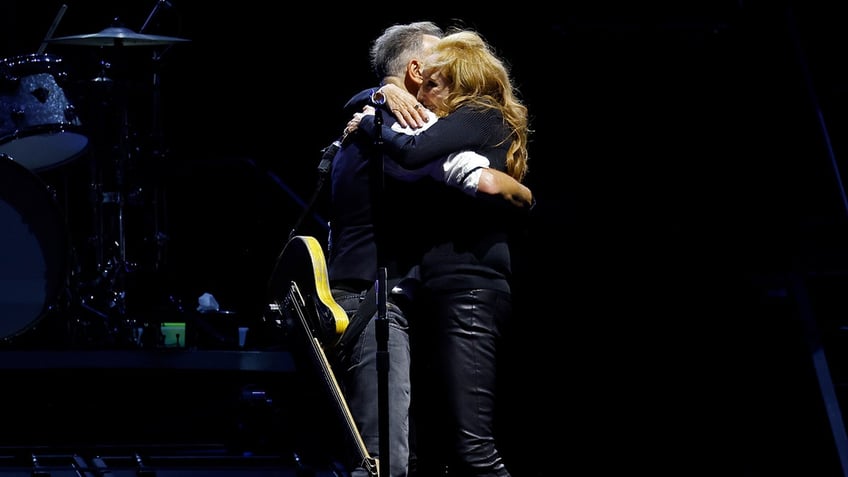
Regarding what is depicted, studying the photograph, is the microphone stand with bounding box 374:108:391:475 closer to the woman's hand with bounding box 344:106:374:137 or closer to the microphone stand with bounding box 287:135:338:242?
the woman's hand with bounding box 344:106:374:137

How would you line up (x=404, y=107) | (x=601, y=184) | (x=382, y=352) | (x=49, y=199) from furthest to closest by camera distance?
(x=601, y=184) < (x=49, y=199) < (x=404, y=107) < (x=382, y=352)

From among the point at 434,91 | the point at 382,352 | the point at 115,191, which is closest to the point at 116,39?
the point at 115,191

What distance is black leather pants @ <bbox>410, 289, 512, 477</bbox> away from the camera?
285 cm

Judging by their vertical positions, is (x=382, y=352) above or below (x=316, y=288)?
below

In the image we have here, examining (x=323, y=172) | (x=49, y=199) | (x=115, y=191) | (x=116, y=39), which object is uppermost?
(x=116, y=39)

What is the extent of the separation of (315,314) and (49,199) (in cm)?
276

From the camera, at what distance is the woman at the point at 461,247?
2.88 m

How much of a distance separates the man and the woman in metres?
0.06

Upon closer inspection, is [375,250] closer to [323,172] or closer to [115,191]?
[323,172]

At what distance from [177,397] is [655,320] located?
104 inches

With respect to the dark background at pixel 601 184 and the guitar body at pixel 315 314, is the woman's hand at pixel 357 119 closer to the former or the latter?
the guitar body at pixel 315 314

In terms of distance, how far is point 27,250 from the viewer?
5.27 metres

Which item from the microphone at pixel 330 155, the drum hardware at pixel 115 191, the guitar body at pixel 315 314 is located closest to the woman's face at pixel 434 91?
the microphone at pixel 330 155

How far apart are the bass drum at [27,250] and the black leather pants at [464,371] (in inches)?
112
